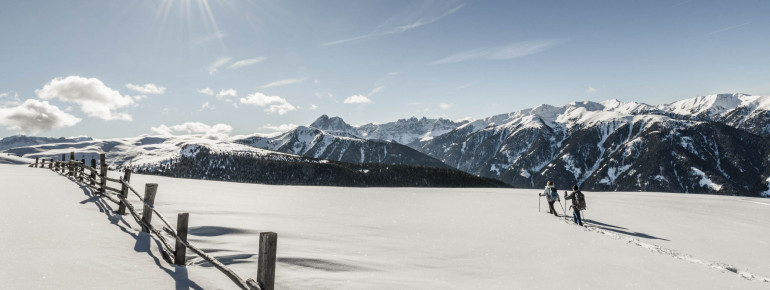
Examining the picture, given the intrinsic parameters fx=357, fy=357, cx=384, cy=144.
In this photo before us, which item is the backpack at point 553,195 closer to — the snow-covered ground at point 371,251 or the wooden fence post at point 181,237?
the snow-covered ground at point 371,251

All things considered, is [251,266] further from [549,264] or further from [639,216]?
[639,216]

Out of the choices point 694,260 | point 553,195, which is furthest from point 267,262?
point 553,195

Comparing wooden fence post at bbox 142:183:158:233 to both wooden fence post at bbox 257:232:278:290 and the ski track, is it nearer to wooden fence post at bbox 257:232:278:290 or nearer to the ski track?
wooden fence post at bbox 257:232:278:290

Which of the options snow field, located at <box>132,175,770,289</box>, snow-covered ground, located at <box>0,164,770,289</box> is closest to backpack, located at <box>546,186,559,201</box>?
snow field, located at <box>132,175,770,289</box>

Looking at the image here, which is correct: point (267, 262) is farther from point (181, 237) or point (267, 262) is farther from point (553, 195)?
point (553, 195)

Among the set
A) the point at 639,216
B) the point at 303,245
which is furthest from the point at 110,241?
the point at 639,216

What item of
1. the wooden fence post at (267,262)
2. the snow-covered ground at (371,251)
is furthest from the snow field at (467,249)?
the wooden fence post at (267,262)

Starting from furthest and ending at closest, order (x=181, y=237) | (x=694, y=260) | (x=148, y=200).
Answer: (x=694, y=260) < (x=148, y=200) < (x=181, y=237)

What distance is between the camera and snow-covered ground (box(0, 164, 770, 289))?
758 cm

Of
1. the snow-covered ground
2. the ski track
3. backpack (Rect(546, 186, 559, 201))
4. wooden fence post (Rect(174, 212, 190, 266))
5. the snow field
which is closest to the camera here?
the snow-covered ground

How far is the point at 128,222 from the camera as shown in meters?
12.2

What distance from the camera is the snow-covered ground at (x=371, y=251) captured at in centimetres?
758

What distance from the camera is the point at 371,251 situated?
35.9ft

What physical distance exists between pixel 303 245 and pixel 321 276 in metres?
2.65
